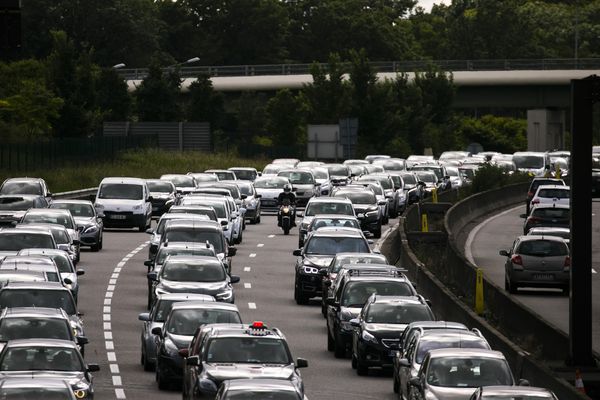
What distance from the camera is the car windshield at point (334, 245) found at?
4053 centimetres

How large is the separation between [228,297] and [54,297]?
15.9 ft

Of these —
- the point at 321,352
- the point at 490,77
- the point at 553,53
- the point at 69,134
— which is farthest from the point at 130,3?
the point at 321,352

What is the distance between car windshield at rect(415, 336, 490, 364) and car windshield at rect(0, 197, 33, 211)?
96.0 feet

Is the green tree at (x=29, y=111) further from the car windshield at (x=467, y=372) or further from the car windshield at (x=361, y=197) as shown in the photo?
the car windshield at (x=467, y=372)

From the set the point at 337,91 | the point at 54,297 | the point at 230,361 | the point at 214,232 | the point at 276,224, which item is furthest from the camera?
the point at 337,91

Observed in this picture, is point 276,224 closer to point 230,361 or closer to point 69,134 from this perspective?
point 69,134

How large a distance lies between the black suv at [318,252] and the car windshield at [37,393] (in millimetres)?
20059

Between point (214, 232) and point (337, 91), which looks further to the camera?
point (337, 91)

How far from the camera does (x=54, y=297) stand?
2936 centimetres

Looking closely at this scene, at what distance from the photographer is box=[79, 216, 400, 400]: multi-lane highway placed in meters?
27.2

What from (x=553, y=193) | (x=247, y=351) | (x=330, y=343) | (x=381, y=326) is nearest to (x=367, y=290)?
(x=330, y=343)

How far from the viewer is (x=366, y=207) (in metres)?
56.2

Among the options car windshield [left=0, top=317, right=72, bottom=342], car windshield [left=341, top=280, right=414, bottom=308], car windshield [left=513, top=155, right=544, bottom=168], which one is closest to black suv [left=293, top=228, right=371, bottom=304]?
car windshield [left=341, top=280, right=414, bottom=308]

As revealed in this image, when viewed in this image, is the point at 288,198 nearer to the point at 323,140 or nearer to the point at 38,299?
the point at 38,299
